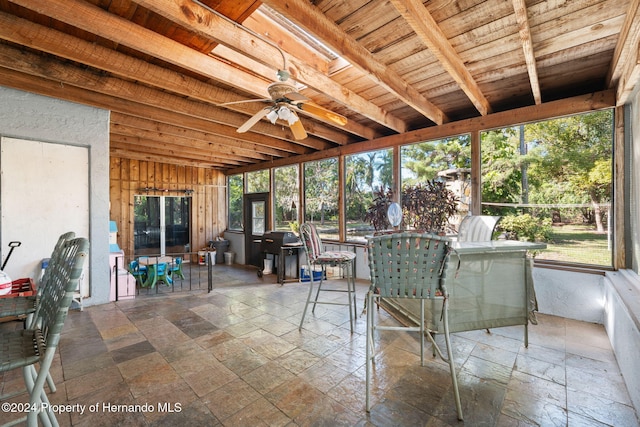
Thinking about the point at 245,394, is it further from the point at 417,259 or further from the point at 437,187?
the point at 437,187

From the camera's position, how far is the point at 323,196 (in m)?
6.00

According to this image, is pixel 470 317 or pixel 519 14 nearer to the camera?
pixel 519 14

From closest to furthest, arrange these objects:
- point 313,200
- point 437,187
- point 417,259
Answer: point 417,259 < point 437,187 < point 313,200

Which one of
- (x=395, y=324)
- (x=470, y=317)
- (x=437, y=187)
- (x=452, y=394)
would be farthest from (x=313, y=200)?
(x=452, y=394)

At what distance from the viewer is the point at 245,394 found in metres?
1.87

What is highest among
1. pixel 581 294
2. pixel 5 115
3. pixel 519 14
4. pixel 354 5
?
pixel 354 5

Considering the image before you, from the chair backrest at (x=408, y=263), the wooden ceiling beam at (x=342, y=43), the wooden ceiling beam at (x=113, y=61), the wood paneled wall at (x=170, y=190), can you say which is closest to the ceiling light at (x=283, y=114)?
the wooden ceiling beam at (x=113, y=61)

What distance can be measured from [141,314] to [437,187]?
4399 mm

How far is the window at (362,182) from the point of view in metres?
4.98

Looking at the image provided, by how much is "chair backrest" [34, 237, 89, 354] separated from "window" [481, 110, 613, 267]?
14.0ft

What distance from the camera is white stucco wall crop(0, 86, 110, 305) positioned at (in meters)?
3.19

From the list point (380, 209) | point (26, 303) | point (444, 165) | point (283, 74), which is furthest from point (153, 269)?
point (444, 165)

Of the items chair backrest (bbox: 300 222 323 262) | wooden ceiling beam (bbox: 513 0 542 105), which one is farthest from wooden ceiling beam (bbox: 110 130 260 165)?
wooden ceiling beam (bbox: 513 0 542 105)

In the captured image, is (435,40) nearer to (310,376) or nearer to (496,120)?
(496,120)
